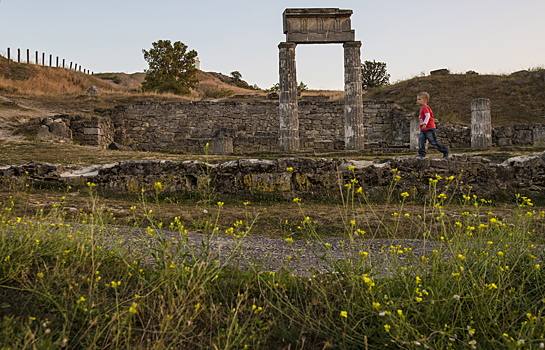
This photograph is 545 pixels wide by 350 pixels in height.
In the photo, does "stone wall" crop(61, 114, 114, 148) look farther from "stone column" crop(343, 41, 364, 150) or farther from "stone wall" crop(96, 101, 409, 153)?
"stone column" crop(343, 41, 364, 150)

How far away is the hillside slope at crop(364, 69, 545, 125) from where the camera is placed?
72.1ft

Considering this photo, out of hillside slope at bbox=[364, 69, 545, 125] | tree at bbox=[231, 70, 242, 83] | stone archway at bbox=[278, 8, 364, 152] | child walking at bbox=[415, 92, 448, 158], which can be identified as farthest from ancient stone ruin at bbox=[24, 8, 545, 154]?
tree at bbox=[231, 70, 242, 83]

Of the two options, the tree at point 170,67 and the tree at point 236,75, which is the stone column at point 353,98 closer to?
the tree at point 170,67

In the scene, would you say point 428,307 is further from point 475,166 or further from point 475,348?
point 475,166

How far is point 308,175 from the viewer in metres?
8.33

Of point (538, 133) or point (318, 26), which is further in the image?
point (318, 26)

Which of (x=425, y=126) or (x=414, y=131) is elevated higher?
(x=414, y=131)

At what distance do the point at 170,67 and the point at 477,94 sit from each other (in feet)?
72.9

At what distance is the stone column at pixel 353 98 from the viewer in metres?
17.9

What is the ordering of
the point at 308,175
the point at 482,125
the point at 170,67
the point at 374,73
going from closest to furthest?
the point at 308,175 → the point at 482,125 → the point at 170,67 → the point at 374,73

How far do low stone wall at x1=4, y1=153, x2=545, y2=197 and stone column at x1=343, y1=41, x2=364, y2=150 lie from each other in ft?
31.0

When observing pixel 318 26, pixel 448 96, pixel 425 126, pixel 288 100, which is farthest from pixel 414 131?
pixel 425 126

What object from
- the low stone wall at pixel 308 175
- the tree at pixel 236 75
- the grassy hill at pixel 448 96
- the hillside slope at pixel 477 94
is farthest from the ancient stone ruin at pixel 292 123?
the tree at pixel 236 75

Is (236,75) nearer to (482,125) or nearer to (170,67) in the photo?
(170,67)
